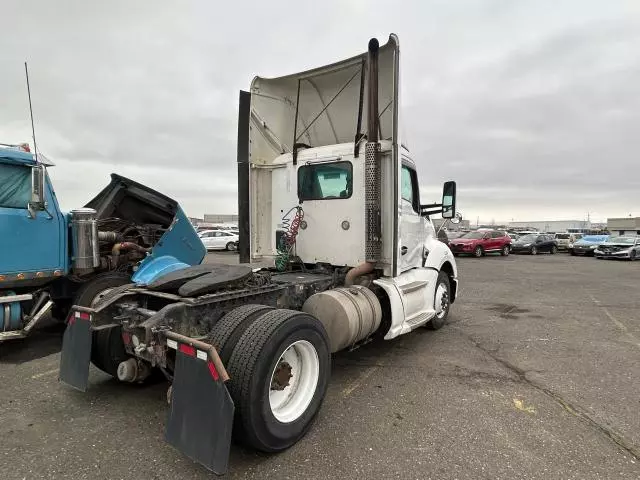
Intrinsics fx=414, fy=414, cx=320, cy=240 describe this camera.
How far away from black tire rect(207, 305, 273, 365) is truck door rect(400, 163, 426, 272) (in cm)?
276

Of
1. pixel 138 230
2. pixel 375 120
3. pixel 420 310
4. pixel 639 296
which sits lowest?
pixel 639 296

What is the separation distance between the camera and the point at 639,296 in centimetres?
1070

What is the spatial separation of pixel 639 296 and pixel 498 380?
8.80 meters

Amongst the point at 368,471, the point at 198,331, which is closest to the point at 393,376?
the point at 368,471

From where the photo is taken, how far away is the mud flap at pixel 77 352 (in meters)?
3.58

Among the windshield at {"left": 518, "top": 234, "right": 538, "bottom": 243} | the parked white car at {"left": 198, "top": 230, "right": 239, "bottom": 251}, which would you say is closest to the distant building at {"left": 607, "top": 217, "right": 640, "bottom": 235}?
the windshield at {"left": 518, "top": 234, "right": 538, "bottom": 243}

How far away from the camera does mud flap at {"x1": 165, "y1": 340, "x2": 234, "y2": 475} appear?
2.54 meters

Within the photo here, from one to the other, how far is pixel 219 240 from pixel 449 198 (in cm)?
2434

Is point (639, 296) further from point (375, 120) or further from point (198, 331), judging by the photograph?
point (198, 331)

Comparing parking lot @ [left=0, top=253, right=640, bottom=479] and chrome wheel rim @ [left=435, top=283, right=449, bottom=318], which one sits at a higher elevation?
chrome wheel rim @ [left=435, top=283, right=449, bottom=318]

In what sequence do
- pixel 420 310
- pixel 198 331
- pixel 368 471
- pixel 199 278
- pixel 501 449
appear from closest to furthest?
pixel 368 471
pixel 501 449
pixel 198 331
pixel 199 278
pixel 420 310

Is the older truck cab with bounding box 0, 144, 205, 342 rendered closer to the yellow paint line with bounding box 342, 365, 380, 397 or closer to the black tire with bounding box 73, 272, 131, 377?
the black tire with bounding box 73, 272, 131, 377

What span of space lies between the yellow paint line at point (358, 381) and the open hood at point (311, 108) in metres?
3.04

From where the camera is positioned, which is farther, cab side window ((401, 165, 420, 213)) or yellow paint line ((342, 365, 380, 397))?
cab side window ((401, 165, 420, 213))
